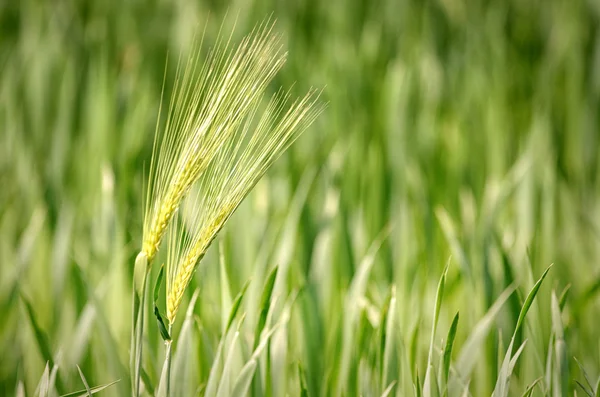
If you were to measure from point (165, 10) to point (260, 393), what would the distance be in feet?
4.46

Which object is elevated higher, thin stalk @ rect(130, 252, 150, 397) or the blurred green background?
the blurred green background

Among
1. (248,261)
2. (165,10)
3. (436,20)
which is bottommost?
(248,261)

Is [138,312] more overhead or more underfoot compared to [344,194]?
more underfoot

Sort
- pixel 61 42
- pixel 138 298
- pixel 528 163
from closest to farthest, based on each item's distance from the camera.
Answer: pixel 138 298, pixel 528 163, pixel 61 42

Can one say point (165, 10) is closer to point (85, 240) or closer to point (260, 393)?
point (85, 240)

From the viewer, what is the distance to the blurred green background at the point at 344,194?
85 centimetres

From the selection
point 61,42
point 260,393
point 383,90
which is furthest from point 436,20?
point 260,393

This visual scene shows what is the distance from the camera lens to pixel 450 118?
1.41m

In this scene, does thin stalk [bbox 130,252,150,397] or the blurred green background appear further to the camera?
the blurred green background

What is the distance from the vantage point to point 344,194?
3.81ft

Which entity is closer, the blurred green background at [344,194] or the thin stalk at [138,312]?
the thin stalk at [138,312]

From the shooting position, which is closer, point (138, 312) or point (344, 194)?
point (138, 312)

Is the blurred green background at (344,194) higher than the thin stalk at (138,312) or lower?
higher

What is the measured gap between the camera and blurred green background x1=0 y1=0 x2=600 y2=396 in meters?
0.85
